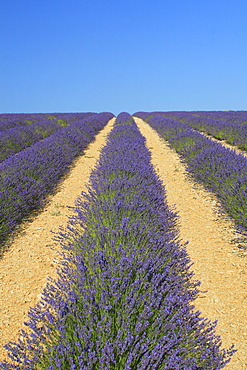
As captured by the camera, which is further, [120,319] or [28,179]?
[28,179]

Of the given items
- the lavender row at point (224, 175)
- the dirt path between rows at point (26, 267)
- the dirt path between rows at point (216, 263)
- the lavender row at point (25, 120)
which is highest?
the lavender row at point (25, 120)

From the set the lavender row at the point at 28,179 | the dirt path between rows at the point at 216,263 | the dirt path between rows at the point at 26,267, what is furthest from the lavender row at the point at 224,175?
the lavender row at the point at 28,179

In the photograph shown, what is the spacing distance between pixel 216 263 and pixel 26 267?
1.89m

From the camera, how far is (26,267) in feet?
10.9

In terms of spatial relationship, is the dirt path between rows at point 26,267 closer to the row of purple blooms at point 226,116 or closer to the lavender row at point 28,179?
the lavender row at point 28,179

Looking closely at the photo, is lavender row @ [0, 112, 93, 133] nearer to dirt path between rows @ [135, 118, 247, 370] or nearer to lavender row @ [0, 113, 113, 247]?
lavender row @ [0, 113, 113, 247]

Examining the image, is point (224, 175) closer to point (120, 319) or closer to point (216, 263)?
point (216, 263)

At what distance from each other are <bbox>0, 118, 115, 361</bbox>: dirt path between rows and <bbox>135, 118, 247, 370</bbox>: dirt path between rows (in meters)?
1.39

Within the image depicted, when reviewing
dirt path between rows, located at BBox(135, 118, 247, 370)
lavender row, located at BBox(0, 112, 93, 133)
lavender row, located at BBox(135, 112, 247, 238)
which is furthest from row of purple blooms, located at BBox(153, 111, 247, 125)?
dirt path between rows, located at BBox(135, 118, 247, 370)

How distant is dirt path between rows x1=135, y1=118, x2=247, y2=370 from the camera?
2.46m

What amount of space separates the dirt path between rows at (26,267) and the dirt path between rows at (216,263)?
1386mm

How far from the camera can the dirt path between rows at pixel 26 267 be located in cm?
256

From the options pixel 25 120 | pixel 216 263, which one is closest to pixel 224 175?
pixel 216 263

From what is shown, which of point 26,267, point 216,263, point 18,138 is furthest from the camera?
point 18,138
